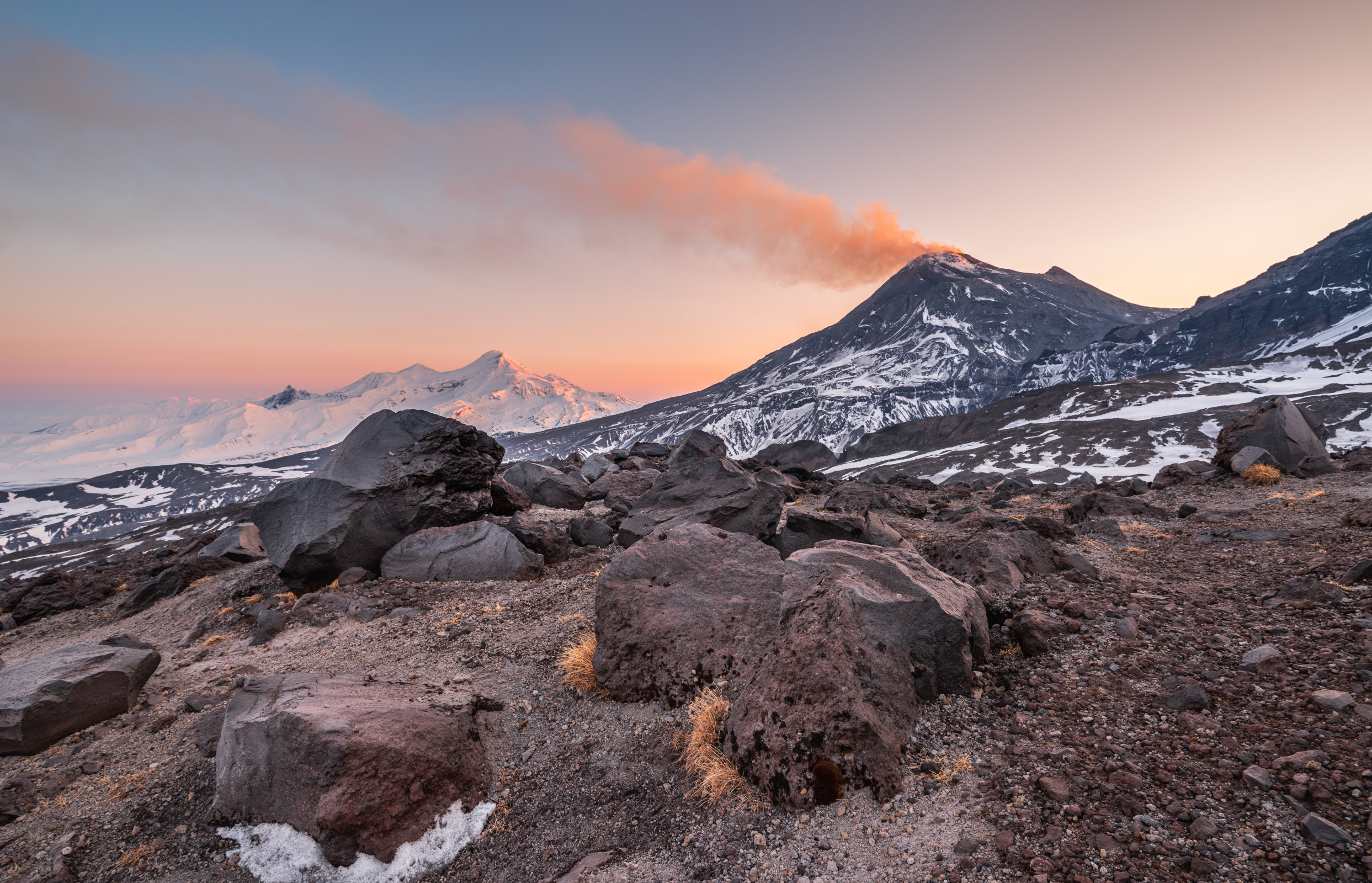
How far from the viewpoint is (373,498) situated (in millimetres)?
12109

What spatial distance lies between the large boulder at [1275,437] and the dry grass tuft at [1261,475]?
281cm

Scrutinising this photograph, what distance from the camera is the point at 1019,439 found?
7912 cm

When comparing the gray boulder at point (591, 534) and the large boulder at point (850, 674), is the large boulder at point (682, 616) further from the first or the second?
the gray boulder at point (591, 534)

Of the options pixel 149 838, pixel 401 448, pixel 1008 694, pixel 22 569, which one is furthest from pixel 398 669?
pixel 22 569

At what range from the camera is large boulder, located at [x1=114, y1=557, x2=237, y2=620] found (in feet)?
46.2

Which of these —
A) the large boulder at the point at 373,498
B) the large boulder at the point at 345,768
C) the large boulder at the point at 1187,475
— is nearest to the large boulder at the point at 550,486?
the large boulder at the point at 373,498

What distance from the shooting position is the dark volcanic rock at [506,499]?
1585 cm

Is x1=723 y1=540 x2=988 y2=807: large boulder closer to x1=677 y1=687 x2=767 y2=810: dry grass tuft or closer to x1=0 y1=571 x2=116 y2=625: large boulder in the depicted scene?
x1=677 y1=687 x2=767 y2=810: dry grass tuft

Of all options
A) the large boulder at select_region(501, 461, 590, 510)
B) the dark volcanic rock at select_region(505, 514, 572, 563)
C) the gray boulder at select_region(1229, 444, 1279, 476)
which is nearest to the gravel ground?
the dark volcanic rock at select_region(505, 514, 572, 563)

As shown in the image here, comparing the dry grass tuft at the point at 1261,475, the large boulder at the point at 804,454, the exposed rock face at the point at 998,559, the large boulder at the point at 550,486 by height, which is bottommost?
the large boulder at the point at 804,454

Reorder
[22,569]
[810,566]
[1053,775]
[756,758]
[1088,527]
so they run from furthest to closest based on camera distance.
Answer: [22,569], [1088,527], [810,566], [756,758], [1053,775]

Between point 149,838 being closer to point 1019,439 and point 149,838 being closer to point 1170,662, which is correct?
point 1170,662

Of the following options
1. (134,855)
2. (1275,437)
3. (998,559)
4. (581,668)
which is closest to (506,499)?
(581,668)

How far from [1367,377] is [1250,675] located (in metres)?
115
